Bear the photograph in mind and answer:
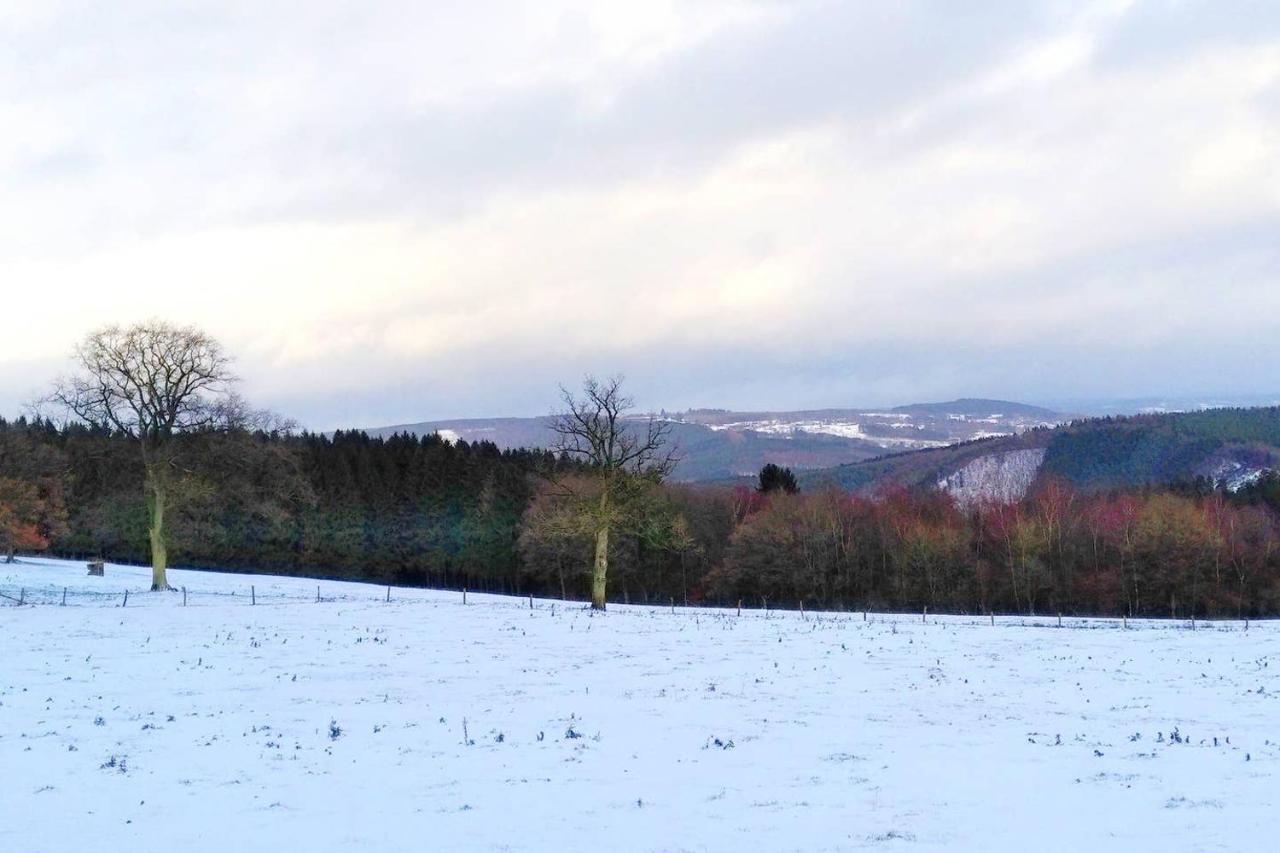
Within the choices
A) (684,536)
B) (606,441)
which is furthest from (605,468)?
(684,536)

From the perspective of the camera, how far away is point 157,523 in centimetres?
5550

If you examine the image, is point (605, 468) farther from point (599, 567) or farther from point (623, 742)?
A: point (623, 742)

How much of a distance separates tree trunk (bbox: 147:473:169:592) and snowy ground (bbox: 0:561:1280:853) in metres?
17.4

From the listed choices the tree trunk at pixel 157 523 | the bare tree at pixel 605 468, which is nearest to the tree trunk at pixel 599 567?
the bare tree at pixel 605 468

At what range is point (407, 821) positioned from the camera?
14.4 metres

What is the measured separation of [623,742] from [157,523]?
1738 inches

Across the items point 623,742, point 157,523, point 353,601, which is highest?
point 157,523

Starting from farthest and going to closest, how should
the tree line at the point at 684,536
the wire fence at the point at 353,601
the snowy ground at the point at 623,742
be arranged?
1. the tree line at the point at 684,536
2. the wire fence at the point at 353,601
3. the snowy ground at the point at 623,742

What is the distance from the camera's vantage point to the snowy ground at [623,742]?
1408 cm

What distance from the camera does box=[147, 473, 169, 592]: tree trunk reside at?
2173 inches

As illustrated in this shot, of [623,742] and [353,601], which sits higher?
[623,742]

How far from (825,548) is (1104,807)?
92.1 m

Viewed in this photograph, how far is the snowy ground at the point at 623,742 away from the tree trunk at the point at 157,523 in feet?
57.1

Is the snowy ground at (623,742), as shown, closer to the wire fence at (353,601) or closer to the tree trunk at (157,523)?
the wire fence at (353,601)
